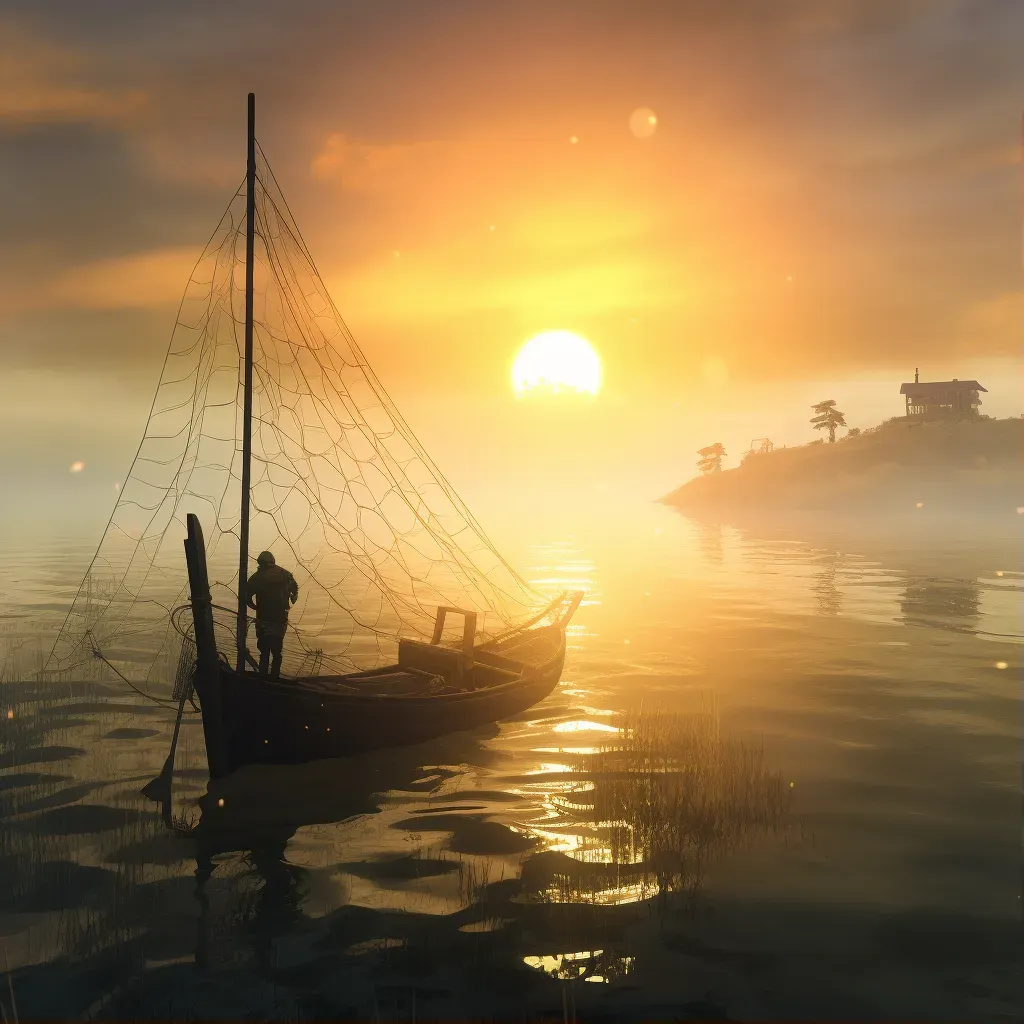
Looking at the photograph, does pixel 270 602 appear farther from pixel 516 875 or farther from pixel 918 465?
pixel 918 465

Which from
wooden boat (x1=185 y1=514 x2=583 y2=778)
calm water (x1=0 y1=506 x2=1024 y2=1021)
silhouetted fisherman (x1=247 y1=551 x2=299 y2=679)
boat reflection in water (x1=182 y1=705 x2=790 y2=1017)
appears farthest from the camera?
silhouetted fisherman (x1=247 y1=551 x2=299 y2=679)

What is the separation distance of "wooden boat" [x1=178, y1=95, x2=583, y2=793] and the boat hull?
17 mm

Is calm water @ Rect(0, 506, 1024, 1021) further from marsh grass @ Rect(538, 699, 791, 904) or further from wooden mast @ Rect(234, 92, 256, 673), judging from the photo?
wooden mast @ Rect(234, 92, 256, 673)

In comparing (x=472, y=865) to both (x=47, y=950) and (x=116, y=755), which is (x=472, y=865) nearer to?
(x=47, y=950)

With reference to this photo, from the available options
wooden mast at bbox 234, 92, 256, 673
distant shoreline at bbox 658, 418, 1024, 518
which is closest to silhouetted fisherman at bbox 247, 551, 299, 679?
wooden mast at bbox 234, 92, 256, 673

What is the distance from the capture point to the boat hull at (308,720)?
1330cm

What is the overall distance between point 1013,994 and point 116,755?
570 inches

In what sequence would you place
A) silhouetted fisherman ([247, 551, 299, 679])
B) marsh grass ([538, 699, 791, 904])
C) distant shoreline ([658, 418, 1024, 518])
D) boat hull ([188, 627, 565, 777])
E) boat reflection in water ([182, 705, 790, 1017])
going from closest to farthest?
boat reflection in water ([182, 705, 790, 1017])
marsh grass ([538, 699, 791, 904])
boat hull ([188, 627, 565, 777])
silhouetted fisherman ([247, 551, 299, 679])
distant shoreline ([658, 418, 1024, 518])

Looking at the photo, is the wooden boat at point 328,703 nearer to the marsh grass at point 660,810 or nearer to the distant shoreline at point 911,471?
the marsh grass at point 660,810

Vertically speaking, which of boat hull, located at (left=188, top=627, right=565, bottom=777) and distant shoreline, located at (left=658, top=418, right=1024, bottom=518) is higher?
distant shoreline, located at (left=658, top=418, right=1024, bottom=518)

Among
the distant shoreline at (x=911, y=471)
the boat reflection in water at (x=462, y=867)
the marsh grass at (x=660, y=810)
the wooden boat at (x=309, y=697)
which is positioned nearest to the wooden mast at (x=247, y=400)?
the wooden boat at (x=309, y=697)

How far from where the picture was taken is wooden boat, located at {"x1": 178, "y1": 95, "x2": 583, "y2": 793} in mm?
13102

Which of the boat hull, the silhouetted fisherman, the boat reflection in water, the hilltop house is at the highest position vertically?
the hilltop house

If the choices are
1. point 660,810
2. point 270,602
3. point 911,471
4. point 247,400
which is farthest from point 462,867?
point 911,471
